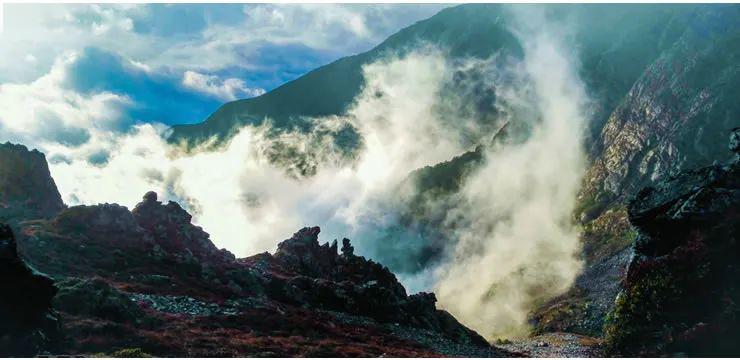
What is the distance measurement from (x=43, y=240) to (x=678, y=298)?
7871 cm

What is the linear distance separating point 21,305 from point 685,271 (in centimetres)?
6096

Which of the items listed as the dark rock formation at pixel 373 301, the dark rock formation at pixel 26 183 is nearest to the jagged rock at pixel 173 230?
the dark rock formation at pixel 26 183

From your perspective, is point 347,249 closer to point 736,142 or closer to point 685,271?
point 685,271

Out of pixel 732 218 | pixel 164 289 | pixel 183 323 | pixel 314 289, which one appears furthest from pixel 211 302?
pixel 732 218

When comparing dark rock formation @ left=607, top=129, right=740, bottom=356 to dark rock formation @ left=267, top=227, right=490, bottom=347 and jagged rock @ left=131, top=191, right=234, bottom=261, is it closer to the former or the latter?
dark rock formation @ left=267, top=227, right=490, bottom=347

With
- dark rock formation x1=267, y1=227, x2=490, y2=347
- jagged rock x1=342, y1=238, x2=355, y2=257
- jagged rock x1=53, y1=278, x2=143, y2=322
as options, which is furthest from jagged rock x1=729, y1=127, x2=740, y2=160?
jagged rock x1=342, y1=238, x2=355, y2=257

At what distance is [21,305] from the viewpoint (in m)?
41.8

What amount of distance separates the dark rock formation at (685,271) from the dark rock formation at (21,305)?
5645 centimetres

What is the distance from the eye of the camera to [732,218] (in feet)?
181

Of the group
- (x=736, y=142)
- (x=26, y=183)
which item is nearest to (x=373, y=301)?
(x=736, y=142)

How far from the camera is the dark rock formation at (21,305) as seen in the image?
40000 millimetres

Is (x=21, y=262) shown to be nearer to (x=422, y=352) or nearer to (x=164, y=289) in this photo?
(x=164, y=289)

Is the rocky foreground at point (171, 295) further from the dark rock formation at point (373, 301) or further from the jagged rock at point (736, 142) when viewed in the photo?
the jagged rock at point (736, 142)

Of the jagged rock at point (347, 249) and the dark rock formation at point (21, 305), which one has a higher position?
the jagged rock at point (347, 249)
